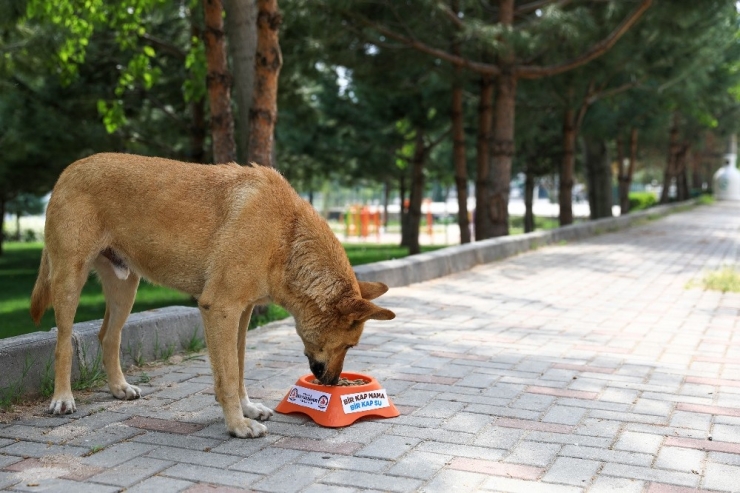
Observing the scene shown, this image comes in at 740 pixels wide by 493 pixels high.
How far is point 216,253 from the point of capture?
15.4 ft

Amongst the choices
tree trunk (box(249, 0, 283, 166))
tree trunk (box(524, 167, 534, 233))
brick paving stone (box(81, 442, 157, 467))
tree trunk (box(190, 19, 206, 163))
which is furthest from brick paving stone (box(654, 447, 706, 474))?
tree trunk (box(524, 167, 534, 233))

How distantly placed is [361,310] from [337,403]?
58cm

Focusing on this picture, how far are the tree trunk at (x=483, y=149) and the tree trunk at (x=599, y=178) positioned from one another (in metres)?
9.82

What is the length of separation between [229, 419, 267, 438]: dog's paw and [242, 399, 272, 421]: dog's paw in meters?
0.32

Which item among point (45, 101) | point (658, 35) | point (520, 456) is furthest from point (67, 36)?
point (658, 35)

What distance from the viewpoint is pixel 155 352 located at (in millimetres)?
6387

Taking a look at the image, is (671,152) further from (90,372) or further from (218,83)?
(90,372)

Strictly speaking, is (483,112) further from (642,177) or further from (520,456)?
(642,177)

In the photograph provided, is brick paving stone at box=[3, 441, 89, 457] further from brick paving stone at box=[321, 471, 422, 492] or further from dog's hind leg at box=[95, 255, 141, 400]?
brick paving stone at box=[321, 471, 422, 492]

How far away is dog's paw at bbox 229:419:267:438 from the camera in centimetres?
451

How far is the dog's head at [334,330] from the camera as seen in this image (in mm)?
4598

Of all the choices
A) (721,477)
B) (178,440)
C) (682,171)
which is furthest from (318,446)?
(682,171)

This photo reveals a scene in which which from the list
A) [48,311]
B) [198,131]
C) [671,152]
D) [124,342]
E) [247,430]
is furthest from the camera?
[671,152]

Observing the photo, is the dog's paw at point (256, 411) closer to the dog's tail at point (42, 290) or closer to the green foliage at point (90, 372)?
the green foliage at point (90, 372)
